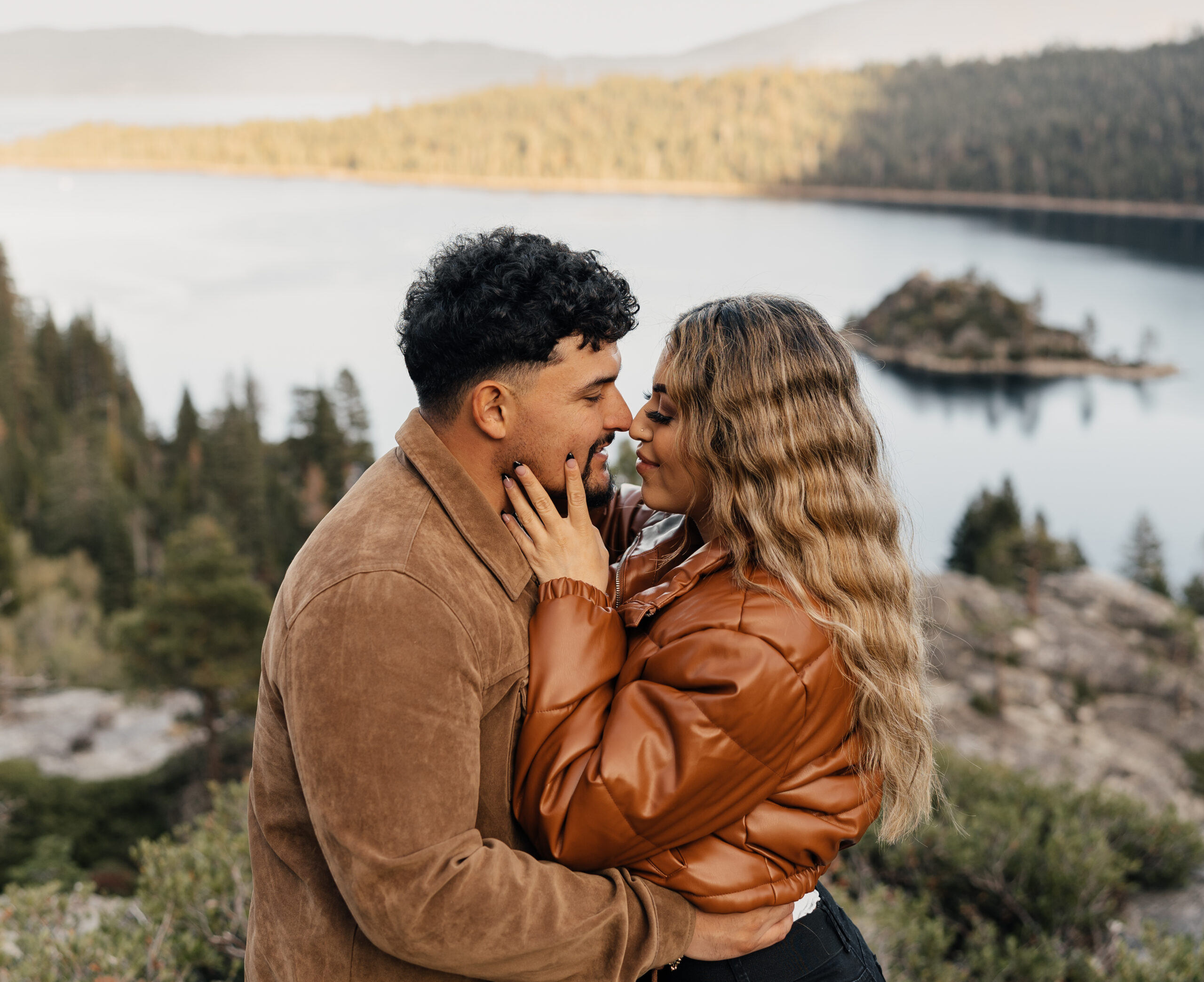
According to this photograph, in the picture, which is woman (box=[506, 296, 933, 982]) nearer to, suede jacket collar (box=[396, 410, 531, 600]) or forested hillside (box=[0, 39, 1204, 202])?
suede jacket collar (box=[396, 410, 531, 600])

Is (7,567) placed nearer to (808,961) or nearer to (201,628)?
(201,628)

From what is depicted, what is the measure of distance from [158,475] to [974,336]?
61199 millimetres

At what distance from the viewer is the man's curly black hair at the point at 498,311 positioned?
5.75 ft

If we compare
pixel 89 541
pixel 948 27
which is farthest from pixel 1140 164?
pixel 89 541

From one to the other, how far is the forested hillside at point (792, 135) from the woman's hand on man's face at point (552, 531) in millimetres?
64600

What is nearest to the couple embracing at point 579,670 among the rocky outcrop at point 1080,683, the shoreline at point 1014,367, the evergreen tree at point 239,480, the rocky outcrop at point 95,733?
the rocky outcrop at point 95,733

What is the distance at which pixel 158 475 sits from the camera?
5500 cm

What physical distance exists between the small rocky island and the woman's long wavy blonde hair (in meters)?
77.8

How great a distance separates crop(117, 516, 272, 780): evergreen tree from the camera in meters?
18.9

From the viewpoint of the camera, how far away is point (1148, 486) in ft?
202

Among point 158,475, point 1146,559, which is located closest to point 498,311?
point 1146,559

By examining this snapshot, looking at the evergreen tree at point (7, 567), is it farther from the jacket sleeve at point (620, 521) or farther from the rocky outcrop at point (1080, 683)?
the jacket sleeve at point (620, 521)

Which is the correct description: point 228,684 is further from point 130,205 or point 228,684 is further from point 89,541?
point 130,205

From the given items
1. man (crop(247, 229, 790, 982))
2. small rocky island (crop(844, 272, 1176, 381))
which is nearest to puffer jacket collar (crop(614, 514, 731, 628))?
man (crop(247, 229, 790, 982))
